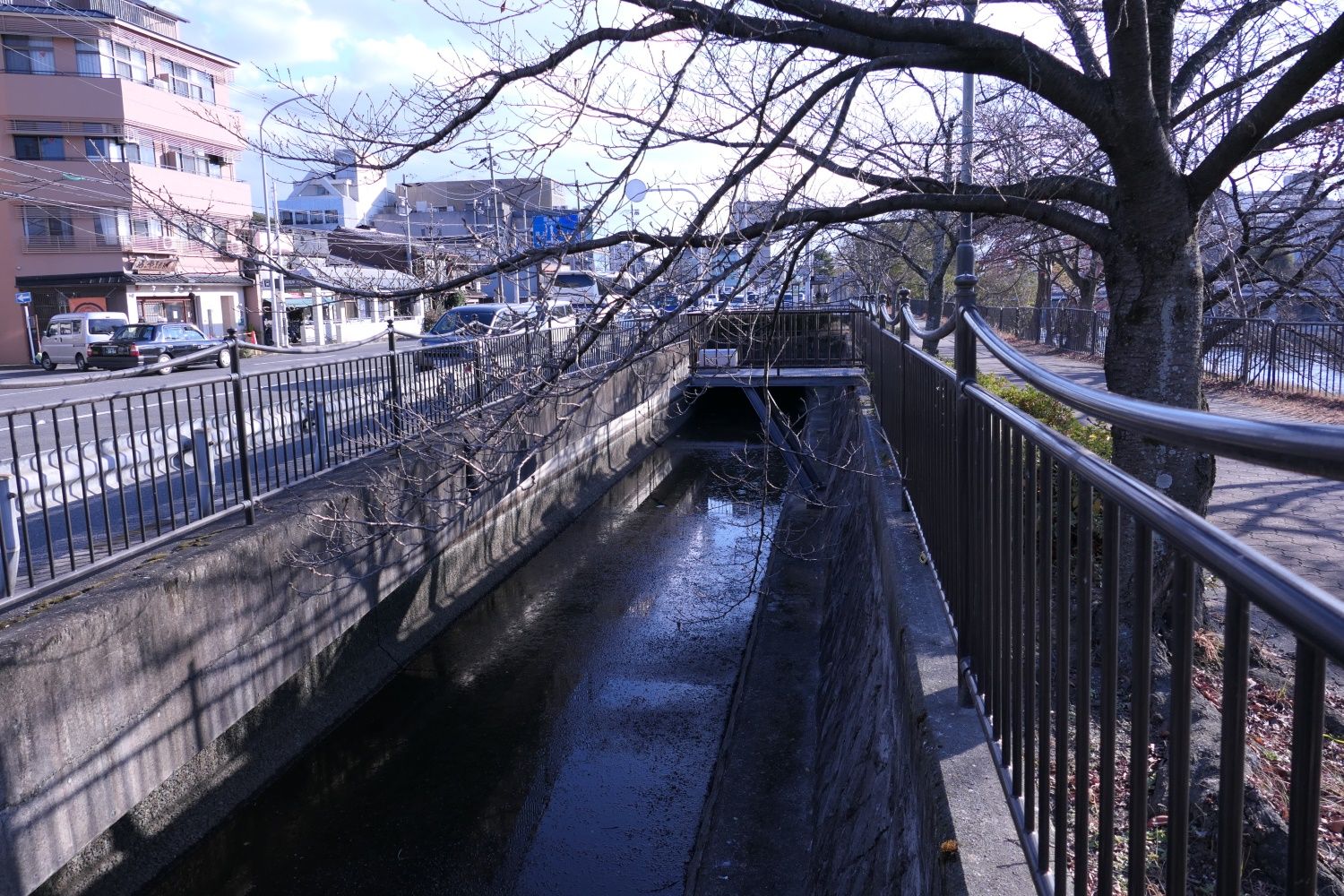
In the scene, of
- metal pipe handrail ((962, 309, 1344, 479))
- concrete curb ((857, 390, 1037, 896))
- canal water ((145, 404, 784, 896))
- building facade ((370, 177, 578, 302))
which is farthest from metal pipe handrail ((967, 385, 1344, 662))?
canal water ((145, 404, 784, 896))

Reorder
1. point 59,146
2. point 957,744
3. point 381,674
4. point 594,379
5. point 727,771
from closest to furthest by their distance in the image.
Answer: point 957,744
point 594,379
point 727,771
point 381,674
point 59,146

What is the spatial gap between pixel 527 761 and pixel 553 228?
515cm

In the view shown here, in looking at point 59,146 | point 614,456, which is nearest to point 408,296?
point 614,456

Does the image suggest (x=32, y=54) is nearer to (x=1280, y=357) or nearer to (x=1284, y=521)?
(x=1280, y=357)

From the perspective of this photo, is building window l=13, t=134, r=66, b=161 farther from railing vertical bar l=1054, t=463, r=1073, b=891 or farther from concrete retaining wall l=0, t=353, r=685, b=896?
railing vertical bar l=1054, t=463, r=1073, b=891

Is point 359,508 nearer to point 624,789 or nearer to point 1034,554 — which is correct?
point 624,789

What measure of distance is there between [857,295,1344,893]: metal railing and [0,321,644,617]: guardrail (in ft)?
7.49

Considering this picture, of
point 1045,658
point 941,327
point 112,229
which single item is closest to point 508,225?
point 941,327

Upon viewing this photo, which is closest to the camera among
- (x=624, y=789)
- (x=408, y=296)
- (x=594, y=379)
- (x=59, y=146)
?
(x=594, y=379)

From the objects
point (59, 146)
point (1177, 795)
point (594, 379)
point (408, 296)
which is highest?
point (59, 146)

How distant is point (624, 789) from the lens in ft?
27.5

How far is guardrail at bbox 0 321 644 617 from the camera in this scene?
5.47 m

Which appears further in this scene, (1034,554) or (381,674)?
(381,674)

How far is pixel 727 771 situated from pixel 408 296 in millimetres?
4403
